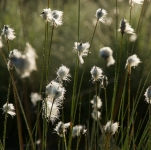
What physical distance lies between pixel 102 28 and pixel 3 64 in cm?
151

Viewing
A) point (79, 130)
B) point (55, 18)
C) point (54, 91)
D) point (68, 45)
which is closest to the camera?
point (54, 91)

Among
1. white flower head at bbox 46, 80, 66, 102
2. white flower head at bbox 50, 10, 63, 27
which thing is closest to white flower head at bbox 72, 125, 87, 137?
white flower head at bbox 46, 80, 66, 102

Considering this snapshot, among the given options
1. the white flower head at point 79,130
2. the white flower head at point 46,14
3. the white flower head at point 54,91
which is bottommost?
the white flower head at point 79,130

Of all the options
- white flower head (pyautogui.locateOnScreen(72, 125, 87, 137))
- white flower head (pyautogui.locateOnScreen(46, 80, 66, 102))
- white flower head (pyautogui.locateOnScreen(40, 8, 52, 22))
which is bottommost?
white flower head (pyautogui.locateOnScreen(72, 125, 87, 137))

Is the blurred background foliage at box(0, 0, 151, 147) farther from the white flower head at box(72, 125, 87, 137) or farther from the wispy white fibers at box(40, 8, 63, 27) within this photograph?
the wispy white fibers at box(40, 8, 63, 27)

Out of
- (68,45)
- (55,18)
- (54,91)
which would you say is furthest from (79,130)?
(68,45)

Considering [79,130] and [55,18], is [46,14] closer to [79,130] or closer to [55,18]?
[55,18]

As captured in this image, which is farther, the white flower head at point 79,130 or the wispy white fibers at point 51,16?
the white flower head at point 79,130

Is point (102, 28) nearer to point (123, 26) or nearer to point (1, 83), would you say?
point (1, 83)

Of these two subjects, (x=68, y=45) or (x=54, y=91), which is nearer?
(x=54, y=91)

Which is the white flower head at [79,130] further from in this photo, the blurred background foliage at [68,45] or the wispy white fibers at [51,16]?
the blurred background foliage at [68,45]

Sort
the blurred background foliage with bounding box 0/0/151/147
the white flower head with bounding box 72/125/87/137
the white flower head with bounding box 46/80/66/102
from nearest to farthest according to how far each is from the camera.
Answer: the white flower head with bounding box 46/80/66/102 → the white flower head with bounding box 72/125/87/137 → the blurred background foliage with bounding box 0/0/151/147

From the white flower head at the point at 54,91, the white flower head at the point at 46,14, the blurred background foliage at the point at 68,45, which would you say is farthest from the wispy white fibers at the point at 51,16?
the blurred background foliage at the point at 68,45

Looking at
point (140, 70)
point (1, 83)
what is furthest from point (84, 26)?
point (1, 83)
